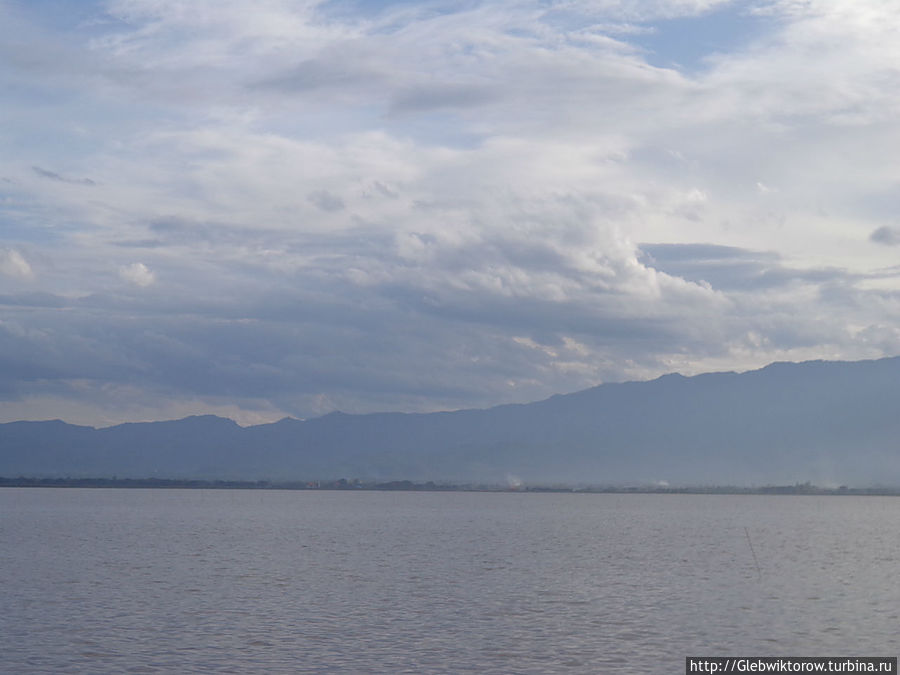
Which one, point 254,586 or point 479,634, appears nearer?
point 479,634

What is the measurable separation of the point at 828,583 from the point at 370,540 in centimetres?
6054

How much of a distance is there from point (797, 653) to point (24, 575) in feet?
175

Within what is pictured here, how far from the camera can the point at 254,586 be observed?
211 feet

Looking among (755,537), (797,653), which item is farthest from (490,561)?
(755,537)

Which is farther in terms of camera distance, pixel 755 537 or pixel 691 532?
pixel 691 532

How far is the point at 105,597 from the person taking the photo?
191 ft

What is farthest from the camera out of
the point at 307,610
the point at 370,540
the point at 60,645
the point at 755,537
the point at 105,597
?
the point at 755,537

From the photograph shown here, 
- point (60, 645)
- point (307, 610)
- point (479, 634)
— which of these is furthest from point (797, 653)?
point (60, 645)

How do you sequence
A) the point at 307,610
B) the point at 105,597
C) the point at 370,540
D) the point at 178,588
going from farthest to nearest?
the point at 370,540 → the point at 178,588 → the point at 105,597 → the point at 307,610

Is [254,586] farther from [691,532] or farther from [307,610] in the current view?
[691,532]

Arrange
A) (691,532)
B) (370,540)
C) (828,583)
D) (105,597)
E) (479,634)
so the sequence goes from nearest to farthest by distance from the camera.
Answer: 1. (479,634)
2. (105,597)
3. (828,583)
4. (370,540)
5. (691,532)

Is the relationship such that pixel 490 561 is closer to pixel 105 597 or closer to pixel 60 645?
pixel 105 597

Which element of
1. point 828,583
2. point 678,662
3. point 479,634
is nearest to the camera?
point 678,662

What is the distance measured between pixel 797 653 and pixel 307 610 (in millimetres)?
24773
